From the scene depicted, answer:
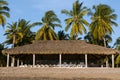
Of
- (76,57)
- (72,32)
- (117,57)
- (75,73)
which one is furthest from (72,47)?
(117,57)

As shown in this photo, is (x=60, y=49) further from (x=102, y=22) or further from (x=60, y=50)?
(x=102, y=22)

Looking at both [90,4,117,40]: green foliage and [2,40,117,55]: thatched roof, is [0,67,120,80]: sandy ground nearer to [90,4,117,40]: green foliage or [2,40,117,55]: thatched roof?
[2,40,117,55]: thatched roof

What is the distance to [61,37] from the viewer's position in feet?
179

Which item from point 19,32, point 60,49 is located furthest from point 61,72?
point 19,32

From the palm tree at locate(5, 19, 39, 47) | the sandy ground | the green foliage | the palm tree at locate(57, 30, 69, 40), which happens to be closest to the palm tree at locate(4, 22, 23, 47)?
the palm tree at locate(5, 19, 39, 47)

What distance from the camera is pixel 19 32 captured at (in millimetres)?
54062

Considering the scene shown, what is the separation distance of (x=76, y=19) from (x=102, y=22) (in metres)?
4.51

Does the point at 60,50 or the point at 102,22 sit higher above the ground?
the point at 102,22

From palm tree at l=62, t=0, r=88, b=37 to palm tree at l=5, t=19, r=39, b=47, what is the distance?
7965mm

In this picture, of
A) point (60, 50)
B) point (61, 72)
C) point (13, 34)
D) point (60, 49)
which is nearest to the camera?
point (61, 72)

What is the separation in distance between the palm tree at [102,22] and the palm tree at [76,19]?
2424 mm

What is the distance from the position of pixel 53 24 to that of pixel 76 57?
13957 mm

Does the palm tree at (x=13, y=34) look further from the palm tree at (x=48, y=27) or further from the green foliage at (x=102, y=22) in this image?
the green foliage at (x=102, y=22)

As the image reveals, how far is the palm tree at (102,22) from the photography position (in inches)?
1957
